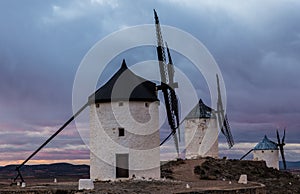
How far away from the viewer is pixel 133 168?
26.6 m

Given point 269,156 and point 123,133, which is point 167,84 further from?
point 269,156

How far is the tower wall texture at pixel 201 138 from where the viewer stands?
156 ft

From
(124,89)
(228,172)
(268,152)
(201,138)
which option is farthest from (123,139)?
(268,152)

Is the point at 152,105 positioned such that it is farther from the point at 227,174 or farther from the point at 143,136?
the point at 227,174

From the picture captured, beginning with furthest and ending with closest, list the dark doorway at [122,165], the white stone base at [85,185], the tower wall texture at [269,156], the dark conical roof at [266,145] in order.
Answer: the dark conical roof at [266,145] < the tower wall texture at [269,156] < the dark doorway at [122,165] < the white stone base at [85,185]

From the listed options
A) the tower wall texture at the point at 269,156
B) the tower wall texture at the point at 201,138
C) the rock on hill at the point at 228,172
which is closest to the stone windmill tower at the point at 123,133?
the rock on hill at the point at 228,172

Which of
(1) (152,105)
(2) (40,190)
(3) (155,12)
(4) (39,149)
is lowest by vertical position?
(2) (40,190)

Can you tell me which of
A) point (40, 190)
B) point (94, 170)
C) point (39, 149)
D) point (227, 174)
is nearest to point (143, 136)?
point (94, 170)

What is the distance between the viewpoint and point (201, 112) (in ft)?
159

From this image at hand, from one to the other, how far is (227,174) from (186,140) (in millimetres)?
10217

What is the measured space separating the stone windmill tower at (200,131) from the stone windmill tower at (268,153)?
7.83 metres

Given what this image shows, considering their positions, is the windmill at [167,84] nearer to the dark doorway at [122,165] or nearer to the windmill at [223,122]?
the dark doorway at [122,165]

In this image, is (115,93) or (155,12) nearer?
(115,93)

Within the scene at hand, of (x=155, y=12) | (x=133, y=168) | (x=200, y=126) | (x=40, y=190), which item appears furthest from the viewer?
(x=200, y=126)
